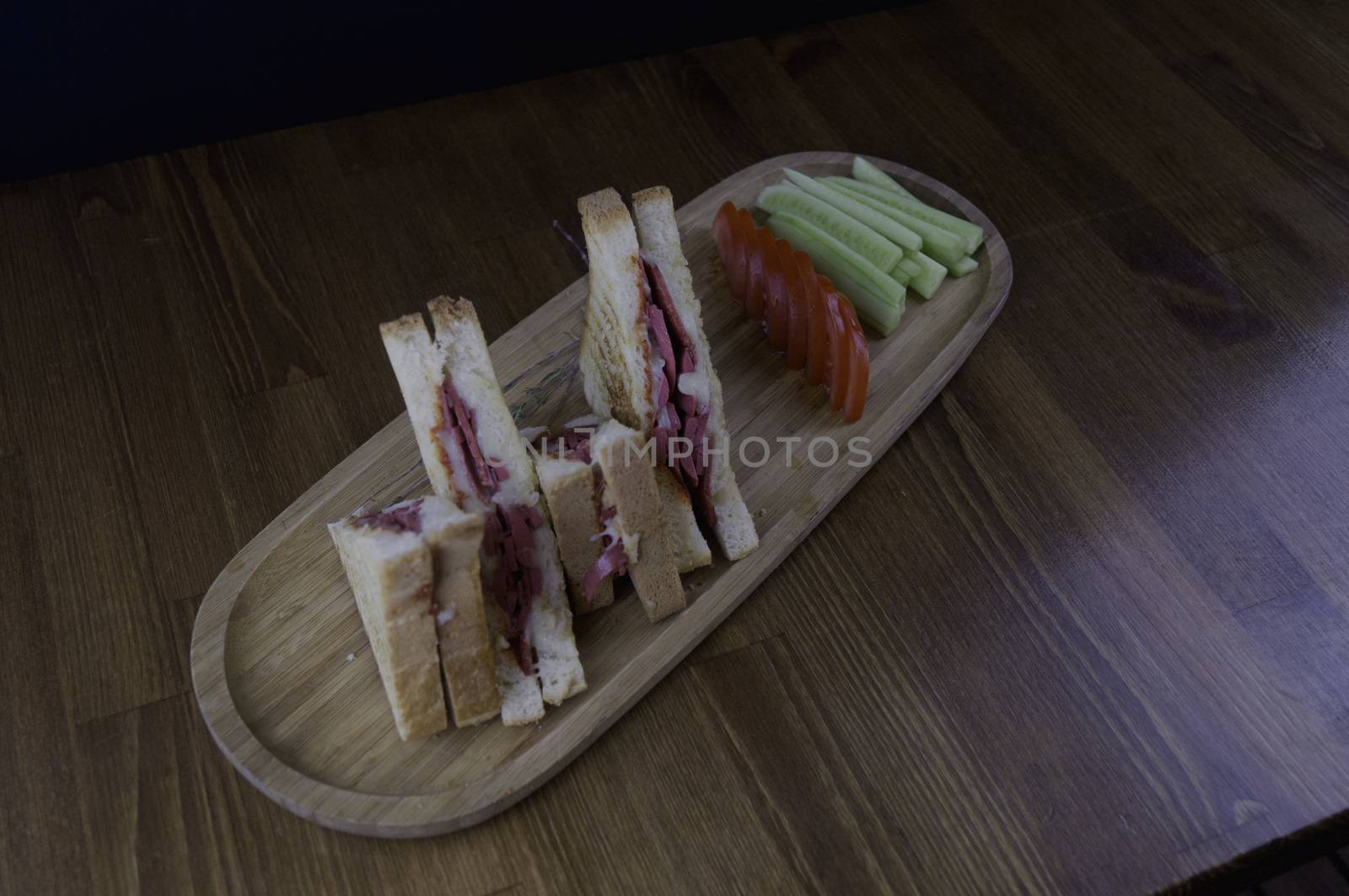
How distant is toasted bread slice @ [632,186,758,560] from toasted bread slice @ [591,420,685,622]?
0.53 feet

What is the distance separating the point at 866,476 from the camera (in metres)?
2.74

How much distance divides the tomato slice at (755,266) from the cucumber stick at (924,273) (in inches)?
13.3

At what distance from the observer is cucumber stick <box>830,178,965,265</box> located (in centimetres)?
299


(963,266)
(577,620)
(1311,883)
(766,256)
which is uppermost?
(766,256)

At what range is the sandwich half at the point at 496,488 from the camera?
228cm

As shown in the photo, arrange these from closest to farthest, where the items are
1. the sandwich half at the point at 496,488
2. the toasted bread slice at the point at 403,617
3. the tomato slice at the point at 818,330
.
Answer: the toasted bread slice at the point at 403,617, the sandwich half at the point at 496,488, the tomato slice at the point at 818,330

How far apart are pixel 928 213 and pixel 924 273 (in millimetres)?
208

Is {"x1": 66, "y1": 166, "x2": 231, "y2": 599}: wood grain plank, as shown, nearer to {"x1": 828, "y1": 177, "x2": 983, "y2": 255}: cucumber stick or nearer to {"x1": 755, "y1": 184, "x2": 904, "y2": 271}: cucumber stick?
{"x1": 755, "y1": 184, "x2": 904, "y2": 271}: cucumber stick

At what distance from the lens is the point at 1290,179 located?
11.1 feet

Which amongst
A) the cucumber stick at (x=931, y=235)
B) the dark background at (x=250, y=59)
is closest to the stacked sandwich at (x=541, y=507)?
the cucumber stick at (x=931, y=235)

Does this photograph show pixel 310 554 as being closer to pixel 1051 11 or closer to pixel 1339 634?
pixel 1339 634

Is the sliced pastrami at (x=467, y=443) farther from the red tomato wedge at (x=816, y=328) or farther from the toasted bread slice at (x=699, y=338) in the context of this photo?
the red tomato wedge at (x=816, y=328)

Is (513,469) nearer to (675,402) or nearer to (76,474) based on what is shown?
(675,402)

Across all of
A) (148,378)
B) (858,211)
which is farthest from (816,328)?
(148,378)
